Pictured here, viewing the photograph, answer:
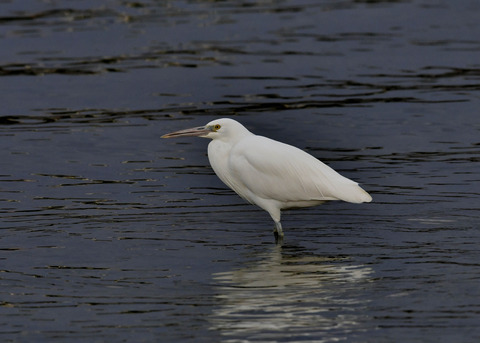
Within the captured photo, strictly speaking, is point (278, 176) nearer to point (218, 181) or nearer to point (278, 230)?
point (278, 230)

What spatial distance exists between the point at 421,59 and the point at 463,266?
13003mm

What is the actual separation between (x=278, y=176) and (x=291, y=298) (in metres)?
2.84

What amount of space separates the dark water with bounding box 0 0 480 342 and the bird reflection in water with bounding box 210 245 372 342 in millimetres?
29

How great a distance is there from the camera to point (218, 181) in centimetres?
1530

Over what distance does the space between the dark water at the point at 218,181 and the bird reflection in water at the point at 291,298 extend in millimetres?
29

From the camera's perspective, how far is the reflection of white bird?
12391 mm

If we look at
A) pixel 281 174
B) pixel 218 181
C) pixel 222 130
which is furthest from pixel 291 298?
pixel 218 181

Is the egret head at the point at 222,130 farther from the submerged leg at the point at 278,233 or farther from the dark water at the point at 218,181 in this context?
the submerged leg at the point at 278,233

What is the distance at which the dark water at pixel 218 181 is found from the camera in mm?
9555

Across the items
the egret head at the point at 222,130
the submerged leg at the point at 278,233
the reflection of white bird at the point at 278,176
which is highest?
the egret head at the point at 222,130

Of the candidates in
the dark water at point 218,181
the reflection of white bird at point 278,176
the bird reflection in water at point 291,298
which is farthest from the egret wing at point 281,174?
the bird reflection in water at point 291,298

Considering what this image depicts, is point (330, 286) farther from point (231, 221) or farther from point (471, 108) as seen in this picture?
point (471, 108)

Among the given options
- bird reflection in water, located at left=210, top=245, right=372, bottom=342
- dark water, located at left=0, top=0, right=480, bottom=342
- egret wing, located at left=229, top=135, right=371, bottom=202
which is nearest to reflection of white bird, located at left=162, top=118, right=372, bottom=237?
egret wing, located at left=229, top=135, right=371, bottom=202

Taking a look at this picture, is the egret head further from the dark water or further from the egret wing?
the dark water
